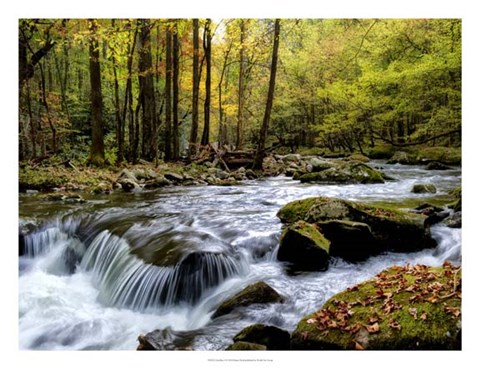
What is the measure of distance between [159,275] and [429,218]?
3.05 metres

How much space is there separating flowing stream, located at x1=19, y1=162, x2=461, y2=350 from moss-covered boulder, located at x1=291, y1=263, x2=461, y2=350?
387 millimetres

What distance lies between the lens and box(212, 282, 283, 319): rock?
3295mm

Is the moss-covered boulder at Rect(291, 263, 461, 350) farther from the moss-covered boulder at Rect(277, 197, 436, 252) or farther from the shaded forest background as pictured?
the moss-covered boulder at Rect(277, 197, 436, 252)

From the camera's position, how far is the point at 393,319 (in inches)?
102

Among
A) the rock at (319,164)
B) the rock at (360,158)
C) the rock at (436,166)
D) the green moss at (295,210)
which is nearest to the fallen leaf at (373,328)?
the green moss at (295,210)

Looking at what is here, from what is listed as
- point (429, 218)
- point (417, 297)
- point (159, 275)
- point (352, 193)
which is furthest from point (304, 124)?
point (417, 297)

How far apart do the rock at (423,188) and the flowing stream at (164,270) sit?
9 cm

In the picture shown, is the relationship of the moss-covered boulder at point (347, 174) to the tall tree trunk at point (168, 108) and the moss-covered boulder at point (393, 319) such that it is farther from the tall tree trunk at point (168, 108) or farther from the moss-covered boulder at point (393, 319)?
the tall tree trunk at point (168, 108)

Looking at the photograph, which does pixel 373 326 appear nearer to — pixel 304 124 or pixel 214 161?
pixel 304 124

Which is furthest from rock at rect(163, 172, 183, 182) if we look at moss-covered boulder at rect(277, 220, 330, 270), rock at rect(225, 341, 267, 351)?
rock at rect(225, 341, 267, 351)

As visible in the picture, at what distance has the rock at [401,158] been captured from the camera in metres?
5.77

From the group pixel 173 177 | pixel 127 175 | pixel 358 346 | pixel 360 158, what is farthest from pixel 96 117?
pixel 358 346
